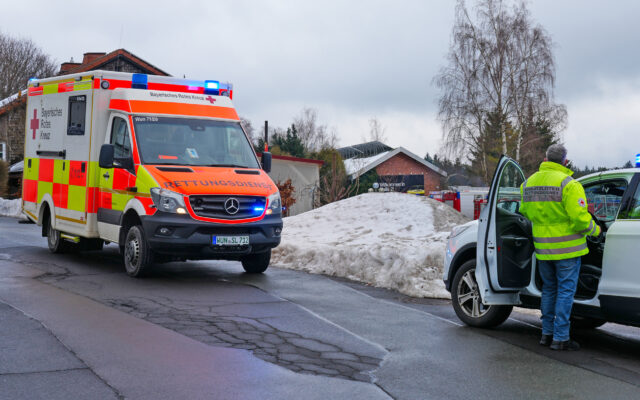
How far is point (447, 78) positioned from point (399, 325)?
37.0 metres

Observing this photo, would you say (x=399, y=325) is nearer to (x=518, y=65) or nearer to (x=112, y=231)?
(x=112, y=231)

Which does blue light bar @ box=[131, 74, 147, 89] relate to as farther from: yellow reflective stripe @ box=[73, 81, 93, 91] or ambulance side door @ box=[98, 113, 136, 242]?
yellow reflective stripe @ box=[73, 81, 93, 91]

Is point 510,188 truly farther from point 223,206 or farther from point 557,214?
point 223,206

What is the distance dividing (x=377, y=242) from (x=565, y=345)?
23.1 ft

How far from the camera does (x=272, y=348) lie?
645 centimetres

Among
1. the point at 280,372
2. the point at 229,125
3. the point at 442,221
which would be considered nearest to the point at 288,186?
the point at 442,221

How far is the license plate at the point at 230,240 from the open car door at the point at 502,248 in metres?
4.03

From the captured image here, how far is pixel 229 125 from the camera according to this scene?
11789 mm

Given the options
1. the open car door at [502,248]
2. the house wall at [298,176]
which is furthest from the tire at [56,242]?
the house wall at [298,176]

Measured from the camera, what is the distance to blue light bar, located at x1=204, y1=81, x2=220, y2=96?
40.0 ft

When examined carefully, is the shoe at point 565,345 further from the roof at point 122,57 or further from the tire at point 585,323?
the roof at point 122,57

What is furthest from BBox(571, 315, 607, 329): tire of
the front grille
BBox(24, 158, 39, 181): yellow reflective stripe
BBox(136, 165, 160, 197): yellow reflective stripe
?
BBox(24, 158, 39, 181): yellow reflective stripe

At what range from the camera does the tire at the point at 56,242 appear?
13398 millimetres

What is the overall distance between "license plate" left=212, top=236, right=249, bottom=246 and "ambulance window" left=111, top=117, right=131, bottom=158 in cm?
194
